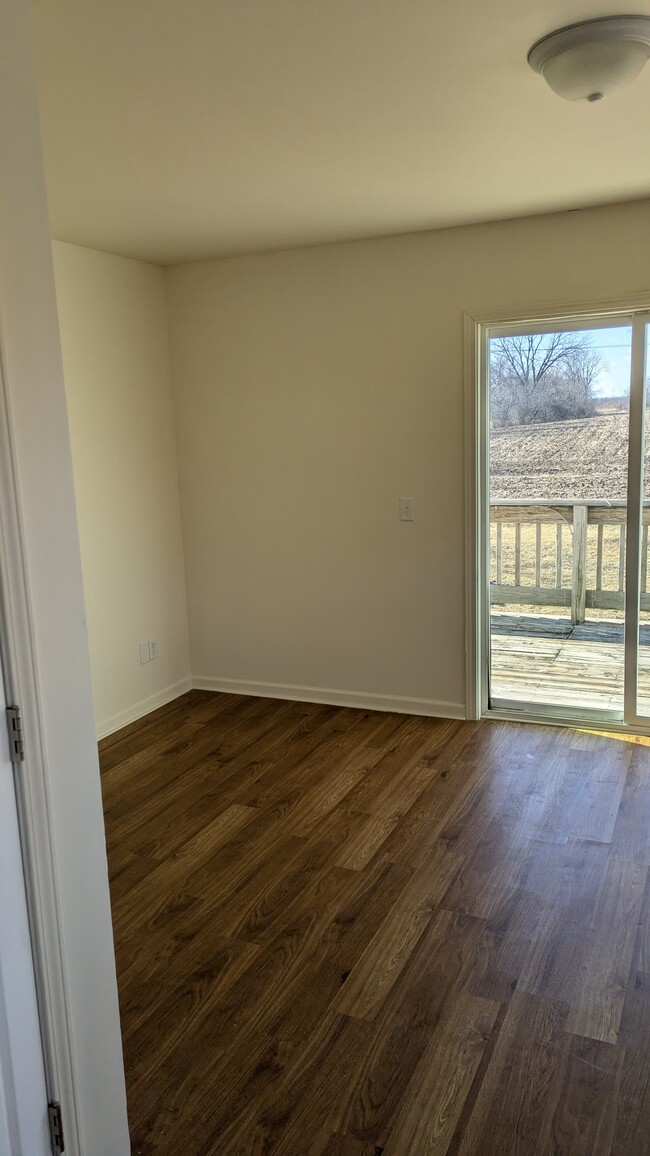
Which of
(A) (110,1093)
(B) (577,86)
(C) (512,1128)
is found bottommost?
(C) (512,1128)

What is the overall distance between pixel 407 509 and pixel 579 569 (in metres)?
0.94

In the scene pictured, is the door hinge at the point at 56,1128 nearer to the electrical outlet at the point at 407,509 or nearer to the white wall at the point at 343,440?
the white wall at the point at 343,440

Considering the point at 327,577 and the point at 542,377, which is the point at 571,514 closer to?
the point at 542,377

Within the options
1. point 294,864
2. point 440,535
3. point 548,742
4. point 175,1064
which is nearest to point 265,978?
point 175,1064

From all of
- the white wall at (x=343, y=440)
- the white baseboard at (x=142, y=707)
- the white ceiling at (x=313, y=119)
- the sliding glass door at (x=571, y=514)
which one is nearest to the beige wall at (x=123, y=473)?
the white baseboard at (x=142, y=707)

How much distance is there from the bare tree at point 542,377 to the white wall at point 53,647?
3.01 metres

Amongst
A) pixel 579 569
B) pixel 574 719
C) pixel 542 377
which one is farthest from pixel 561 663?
pixel 542 377

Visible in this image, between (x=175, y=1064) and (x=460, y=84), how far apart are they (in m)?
2.70

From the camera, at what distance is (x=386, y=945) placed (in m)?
2.43

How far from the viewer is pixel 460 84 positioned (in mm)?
2219

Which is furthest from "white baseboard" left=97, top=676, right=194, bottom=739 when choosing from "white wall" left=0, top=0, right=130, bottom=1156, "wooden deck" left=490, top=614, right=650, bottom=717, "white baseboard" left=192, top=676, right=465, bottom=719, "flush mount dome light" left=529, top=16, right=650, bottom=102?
"flush mount dome light" left=529, top=16, right=650, bottom=102

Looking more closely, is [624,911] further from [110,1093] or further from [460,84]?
[460,84]

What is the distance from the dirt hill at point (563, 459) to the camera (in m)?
3.90

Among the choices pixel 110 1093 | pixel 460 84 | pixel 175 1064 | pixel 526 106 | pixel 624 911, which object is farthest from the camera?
pixel 624 911
